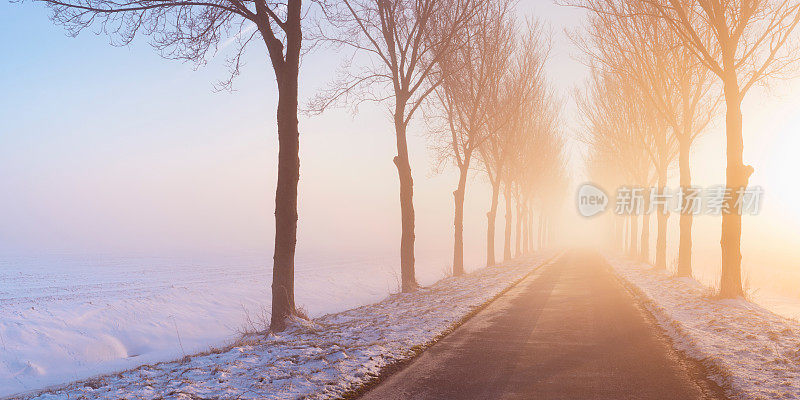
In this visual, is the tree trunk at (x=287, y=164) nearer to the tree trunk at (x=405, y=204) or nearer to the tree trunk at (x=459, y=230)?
the tree trunk at (x=405, y=204)

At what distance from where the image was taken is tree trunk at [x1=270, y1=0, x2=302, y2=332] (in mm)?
9234

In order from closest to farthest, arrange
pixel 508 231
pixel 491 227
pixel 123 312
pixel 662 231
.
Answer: pixel 123 312, pixel 662 231, pixel 491 227, pixel 508 231

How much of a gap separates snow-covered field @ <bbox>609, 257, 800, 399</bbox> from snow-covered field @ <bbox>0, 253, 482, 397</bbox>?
813cm

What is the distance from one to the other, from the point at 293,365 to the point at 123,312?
14752 mm

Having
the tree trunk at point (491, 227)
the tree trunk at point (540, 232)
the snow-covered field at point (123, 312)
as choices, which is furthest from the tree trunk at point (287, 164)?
the tree trunk at point (540, 232)

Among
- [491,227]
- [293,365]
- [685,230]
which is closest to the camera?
[293,365]

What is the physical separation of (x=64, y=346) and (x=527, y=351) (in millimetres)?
13354

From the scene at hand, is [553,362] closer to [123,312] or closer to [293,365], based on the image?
[293,365]

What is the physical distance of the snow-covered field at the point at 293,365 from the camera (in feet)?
17.8

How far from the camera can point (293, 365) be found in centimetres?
643

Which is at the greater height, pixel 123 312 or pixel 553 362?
pixel 553 362

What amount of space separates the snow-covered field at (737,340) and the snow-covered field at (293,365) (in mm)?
3963

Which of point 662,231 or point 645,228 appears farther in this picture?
point 645,228

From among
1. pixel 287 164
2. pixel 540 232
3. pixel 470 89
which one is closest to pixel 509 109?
pixel 470 89
